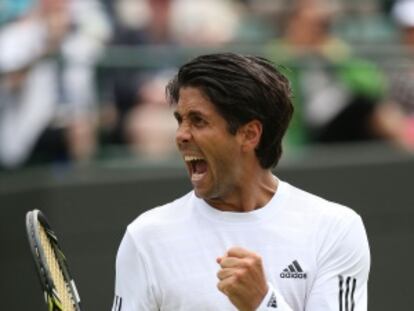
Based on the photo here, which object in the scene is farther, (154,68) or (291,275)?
(154,68)

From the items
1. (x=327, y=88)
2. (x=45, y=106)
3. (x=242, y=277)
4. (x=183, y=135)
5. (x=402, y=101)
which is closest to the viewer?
(x=242, y=277)

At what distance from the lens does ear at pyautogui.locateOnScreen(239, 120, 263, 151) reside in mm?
4543

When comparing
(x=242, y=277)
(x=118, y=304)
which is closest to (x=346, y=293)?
(x=242, y=277)

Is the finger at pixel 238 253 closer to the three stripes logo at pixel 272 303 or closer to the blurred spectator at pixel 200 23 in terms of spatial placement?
the three stripes logo at pixel 272 303

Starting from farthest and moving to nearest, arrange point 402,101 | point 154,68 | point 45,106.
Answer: point 402,101, point 154,68, point 45,106

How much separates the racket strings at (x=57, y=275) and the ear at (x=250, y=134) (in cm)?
73

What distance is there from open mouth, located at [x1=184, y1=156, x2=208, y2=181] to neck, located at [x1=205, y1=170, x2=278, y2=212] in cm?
14

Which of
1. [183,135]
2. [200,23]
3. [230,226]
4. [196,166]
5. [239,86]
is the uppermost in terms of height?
[200,23]

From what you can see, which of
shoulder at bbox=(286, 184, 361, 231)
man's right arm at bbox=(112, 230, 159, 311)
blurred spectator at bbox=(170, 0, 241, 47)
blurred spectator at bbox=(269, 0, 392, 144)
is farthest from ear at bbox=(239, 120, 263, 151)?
blurred spectator at bbox=(170, 0, 241, 47)

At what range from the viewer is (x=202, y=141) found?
445 cm

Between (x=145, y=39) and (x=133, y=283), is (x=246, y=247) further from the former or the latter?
(x=145, y=39)

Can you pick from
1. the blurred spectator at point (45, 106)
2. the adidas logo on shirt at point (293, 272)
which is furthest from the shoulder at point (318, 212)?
the blurred spectator at point (45, 106)

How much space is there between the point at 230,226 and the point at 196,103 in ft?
1.34

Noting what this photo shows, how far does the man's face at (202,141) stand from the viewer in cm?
445
